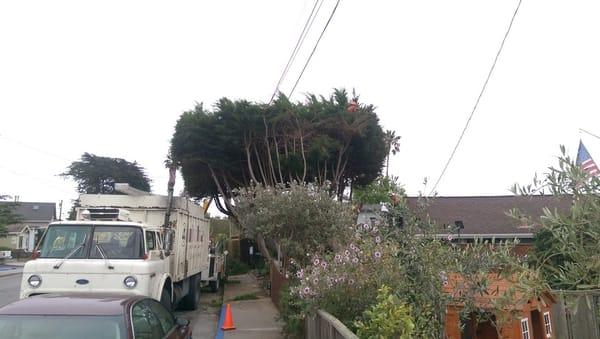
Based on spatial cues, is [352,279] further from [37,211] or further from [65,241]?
[37,211]

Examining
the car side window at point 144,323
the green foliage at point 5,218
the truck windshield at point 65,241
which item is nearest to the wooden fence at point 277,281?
the truck windshield at point 65,241

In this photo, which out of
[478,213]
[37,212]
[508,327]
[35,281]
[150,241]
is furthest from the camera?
[37,212]

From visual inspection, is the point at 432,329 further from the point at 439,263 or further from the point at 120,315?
the point at 120,315

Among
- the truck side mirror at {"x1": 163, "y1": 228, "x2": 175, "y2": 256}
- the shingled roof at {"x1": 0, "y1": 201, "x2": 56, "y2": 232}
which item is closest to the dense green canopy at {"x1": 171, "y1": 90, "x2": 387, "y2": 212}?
the truck side mirror at {"x1": 163, "y1": 228, "x2": 175, "y2": 256}

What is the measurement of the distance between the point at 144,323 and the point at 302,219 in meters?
4.84

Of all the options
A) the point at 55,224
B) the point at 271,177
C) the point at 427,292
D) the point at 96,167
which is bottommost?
the point at 427,292

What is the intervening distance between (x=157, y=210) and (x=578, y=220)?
10.6 metres

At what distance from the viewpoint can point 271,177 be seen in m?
17.7

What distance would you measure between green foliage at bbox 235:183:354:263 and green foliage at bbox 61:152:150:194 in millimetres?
40163

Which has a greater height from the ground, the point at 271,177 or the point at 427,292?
the point at 271,177

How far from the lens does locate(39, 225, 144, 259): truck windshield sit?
31.2 feet

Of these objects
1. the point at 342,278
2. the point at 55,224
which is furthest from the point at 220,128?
the point at 342,278

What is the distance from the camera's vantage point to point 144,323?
5453mm

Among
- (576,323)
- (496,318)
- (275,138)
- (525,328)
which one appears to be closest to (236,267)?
(275,138)
